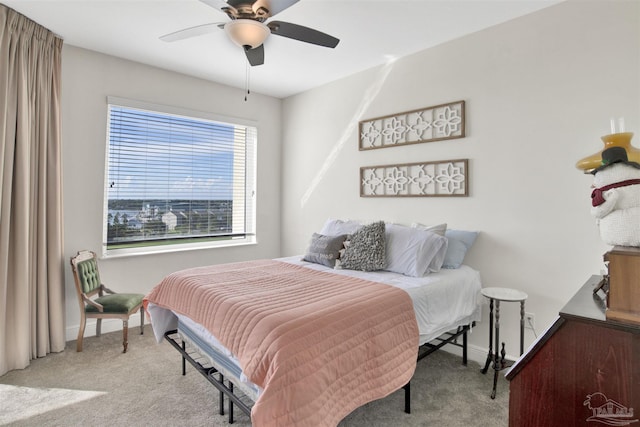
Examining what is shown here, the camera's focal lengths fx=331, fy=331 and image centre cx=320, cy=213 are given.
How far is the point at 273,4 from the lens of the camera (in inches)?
73.2

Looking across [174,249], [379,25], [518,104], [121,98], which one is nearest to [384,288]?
[518,104]

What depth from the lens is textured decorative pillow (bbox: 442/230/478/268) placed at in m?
2.66

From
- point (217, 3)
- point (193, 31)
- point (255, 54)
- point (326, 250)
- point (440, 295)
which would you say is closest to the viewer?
point (217, 3)

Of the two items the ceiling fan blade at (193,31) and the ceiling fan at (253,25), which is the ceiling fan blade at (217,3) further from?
the ceiling fan blade at (193,31)

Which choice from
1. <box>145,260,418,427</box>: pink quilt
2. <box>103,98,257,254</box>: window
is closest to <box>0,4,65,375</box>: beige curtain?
<box>103,98,257,254</box>: window

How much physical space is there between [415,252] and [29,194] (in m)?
3.07

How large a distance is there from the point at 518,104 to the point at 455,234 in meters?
1.12

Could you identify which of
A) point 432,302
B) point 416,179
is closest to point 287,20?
point 416,179

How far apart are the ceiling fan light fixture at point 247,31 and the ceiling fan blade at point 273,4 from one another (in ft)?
0.28

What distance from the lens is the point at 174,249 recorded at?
12.3 feet

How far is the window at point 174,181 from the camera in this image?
11.2ft

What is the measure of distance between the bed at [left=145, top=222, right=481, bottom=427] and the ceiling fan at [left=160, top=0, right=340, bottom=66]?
1.54 m

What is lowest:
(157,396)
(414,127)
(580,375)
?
(157,396)

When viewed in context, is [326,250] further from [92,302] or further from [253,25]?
[92,302]
